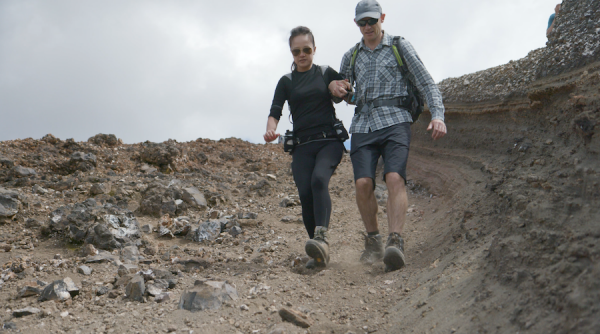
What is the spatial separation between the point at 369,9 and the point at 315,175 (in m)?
1.64

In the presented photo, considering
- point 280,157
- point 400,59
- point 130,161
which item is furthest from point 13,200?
point 280,157

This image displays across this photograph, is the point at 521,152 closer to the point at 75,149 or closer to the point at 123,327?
the point at 123,327

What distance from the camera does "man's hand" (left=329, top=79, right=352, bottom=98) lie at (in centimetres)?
436

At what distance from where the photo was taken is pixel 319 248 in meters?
4.10

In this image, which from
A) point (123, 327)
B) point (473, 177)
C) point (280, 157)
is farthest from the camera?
point (280, 157)

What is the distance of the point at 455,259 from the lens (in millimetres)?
3605

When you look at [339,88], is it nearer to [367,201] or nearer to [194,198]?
[367,201]

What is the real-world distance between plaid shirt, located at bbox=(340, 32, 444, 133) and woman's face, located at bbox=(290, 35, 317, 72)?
0.50 metres

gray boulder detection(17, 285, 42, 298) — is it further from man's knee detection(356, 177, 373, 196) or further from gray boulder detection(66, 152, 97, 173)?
gray boulder detection(66, 152, 97, 173)

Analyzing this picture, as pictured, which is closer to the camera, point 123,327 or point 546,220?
point 546,220

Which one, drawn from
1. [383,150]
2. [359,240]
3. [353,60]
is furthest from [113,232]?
[353,60]

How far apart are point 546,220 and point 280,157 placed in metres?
10.4

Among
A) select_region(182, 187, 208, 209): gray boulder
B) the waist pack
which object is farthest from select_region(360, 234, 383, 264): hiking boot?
select_region(182, 187, 208, 209): gray boulder

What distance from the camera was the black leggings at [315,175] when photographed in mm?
4270
